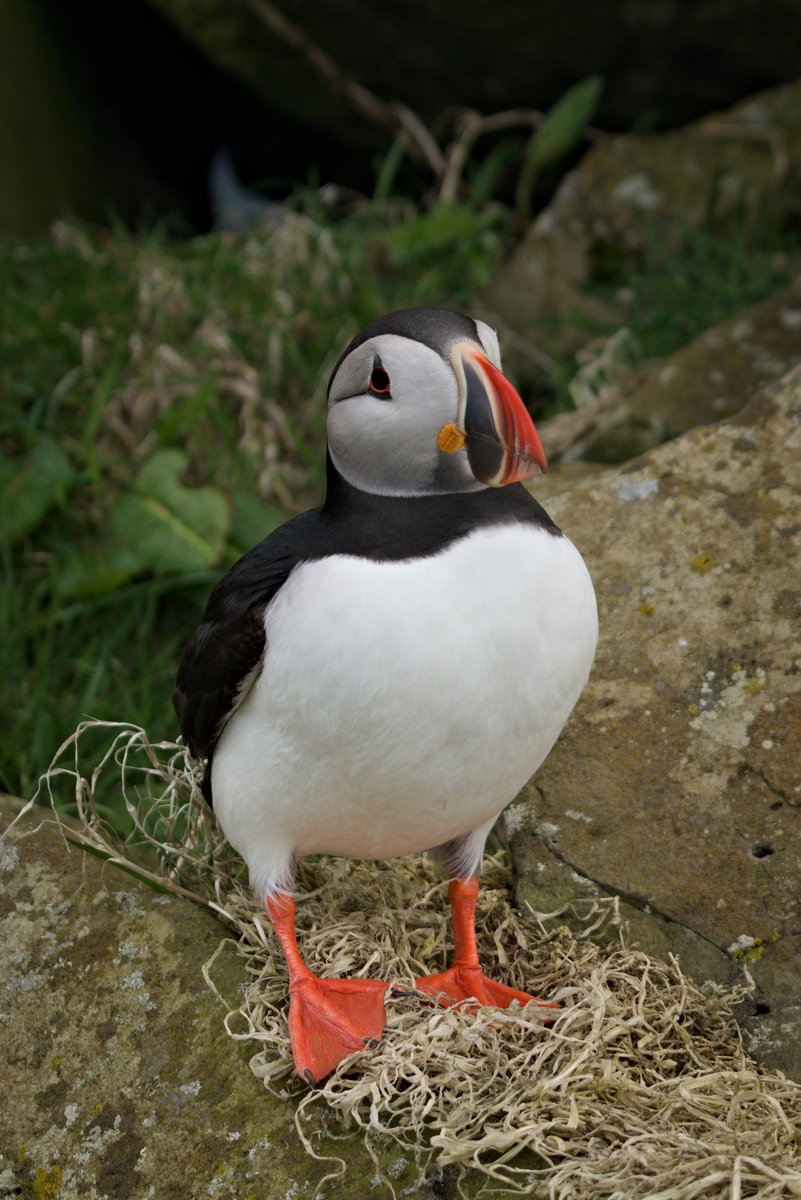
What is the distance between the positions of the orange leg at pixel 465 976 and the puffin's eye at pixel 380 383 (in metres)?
1.18

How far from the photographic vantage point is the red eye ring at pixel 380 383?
8.63 feet

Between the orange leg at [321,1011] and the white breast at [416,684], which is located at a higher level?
the white breast at [416,684]

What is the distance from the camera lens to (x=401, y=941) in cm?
314

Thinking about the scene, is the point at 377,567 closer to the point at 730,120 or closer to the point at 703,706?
the point at 703,706

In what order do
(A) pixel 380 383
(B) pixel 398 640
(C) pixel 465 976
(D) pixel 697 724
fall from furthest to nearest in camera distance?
(D) pixel 697 724
(C) pixel 465 976
(A) pixel 380 383
(B) pixel 398 640

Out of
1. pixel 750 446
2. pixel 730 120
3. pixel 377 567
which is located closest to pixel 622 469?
pixel 750 446

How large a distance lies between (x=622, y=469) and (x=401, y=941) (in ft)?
5.17

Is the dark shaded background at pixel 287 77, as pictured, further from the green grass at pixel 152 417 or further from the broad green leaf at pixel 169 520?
the broad green leaf at pixel 169 520

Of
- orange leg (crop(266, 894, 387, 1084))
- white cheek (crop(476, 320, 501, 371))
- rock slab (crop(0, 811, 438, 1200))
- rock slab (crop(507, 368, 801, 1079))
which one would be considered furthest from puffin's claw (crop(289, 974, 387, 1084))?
white cheek (crop(476, 320, 501, 371))

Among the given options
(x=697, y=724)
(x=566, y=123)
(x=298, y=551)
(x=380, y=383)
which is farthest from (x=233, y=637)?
(x=566, y=123)

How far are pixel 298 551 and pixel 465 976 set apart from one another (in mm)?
1051

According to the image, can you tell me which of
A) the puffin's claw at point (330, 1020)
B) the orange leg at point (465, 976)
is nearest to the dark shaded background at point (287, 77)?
the orange leg at point (465, 976)

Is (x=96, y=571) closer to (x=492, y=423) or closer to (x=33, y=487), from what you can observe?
(x=33, y=487)

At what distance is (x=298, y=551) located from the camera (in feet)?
9.30
